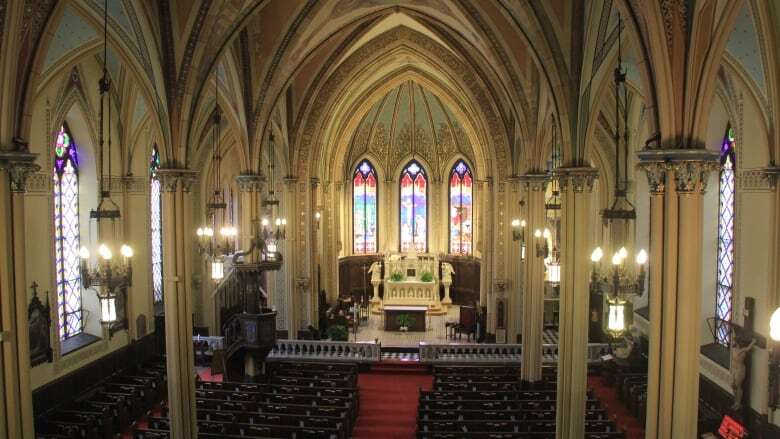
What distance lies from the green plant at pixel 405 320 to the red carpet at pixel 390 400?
6.47m

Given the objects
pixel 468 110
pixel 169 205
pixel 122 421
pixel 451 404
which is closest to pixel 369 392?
pixel 451 404

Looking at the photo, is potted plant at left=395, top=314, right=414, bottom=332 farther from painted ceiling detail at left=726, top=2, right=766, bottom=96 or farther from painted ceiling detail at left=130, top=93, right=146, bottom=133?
painted ceiling detail at left=726, top=2, right=766, bottom=96

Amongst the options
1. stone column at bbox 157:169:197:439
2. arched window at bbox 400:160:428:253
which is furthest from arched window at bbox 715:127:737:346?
arched window at bbox 400:160:428:253

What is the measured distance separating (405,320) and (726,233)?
53.2ft

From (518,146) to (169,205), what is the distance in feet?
53.8

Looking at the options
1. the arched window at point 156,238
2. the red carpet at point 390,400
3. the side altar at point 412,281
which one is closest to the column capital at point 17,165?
the red carpet at point 390,400

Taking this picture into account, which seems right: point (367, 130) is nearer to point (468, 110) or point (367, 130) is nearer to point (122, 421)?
point (468, 110)

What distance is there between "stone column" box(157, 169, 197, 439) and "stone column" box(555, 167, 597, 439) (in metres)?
8.70

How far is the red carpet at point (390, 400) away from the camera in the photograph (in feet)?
59.0

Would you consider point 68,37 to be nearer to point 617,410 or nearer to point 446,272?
point 617,410

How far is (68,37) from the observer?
16094 millimetres

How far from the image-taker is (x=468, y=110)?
30.1 metres

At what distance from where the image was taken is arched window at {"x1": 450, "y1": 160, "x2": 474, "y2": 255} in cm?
3772

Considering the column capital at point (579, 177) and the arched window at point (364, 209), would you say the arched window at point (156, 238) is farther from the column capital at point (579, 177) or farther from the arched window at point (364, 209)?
the column capital at point (579, 177)
